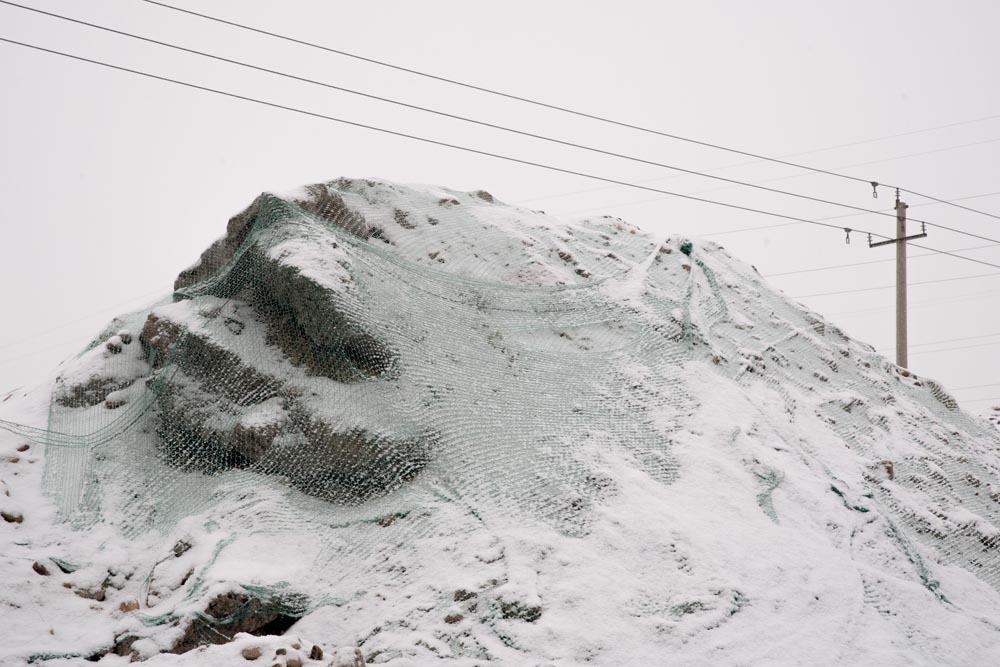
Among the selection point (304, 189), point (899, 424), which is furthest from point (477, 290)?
point (899, 424)

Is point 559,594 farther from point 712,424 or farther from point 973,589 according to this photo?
point 973,589

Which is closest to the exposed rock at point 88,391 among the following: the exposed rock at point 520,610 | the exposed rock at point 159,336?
the exposed rock at point 159,336

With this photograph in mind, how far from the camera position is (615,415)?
17.7 feet

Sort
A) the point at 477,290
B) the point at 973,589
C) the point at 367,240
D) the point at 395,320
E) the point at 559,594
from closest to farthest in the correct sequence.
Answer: the point at 559,594 → the point at 973,589 → the point at 395,320 → the point at 477,290 → the point at 367,240

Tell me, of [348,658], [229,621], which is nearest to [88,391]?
[229,621]

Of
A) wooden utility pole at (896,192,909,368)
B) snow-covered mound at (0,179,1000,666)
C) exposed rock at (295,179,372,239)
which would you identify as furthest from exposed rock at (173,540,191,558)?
wooden utility pole at (896,192,909,368)

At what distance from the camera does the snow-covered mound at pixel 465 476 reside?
157 inches

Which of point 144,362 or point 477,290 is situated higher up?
point 477,290

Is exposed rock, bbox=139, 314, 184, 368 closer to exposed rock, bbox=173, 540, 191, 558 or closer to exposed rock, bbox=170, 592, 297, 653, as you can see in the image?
exposed rock, bbox=173, 540, 191, 558

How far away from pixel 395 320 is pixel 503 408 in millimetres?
949

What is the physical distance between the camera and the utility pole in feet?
32.4

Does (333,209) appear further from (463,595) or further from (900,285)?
(900,285)

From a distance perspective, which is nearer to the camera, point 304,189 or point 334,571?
point 334,571

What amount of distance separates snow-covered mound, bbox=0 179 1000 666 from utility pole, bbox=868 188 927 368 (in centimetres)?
287
